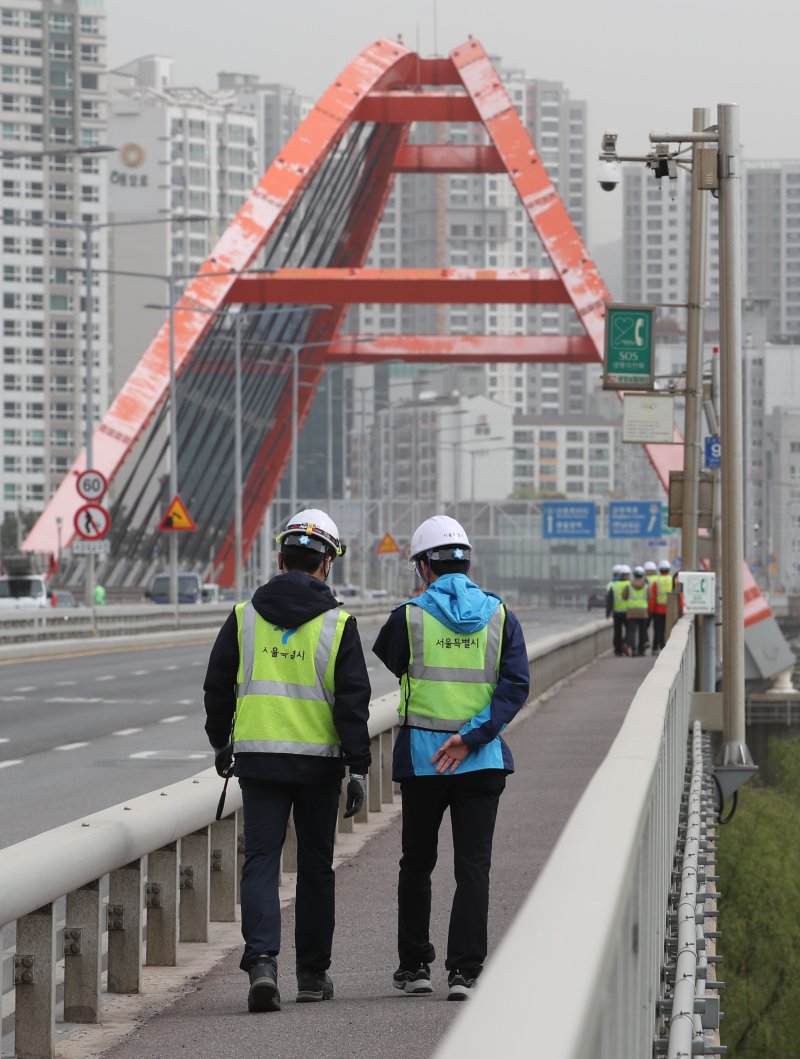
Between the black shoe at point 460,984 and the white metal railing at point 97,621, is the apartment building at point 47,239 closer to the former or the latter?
the white metal railing at point 97,621

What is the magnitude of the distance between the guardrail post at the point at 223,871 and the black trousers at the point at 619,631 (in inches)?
1291

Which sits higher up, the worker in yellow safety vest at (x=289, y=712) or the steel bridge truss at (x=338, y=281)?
the steel bridge truss at (x=338, y=281)

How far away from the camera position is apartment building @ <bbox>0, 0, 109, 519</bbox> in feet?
542

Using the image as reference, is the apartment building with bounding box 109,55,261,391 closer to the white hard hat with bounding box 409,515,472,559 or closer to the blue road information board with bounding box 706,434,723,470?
the blue road information board with bounding box 706,434,723,470

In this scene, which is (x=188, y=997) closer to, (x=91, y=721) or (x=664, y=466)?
(x=91, y=721)

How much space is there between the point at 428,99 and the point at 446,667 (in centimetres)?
5359

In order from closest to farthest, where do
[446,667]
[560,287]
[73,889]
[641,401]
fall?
[73,889] < [446,667] < [641,401] < [560,287]

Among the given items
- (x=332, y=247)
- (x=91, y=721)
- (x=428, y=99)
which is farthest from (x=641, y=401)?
(x=332, y=247)

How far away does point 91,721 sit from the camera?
23.7m

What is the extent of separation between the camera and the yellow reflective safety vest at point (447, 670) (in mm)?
8000

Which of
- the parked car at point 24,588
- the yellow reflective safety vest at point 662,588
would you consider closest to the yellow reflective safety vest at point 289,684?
→ the yellow reflective safety vest at point 662,588

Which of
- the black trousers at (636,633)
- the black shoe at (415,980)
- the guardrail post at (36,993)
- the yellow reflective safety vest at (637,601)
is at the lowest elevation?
the black trousers at (636,633)

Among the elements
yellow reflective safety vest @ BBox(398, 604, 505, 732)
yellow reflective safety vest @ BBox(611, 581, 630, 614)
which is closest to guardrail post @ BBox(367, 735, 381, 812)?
yellow reflective safety vest @ BBox(398, 604, 505, 732)

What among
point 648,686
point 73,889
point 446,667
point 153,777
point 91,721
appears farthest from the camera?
point 91,721
